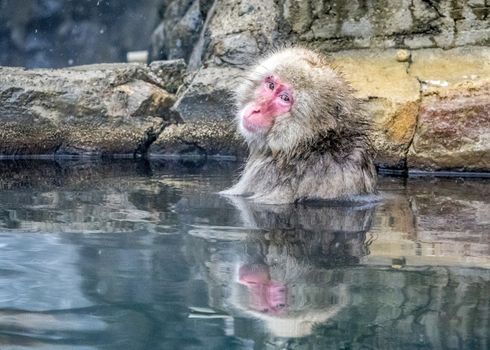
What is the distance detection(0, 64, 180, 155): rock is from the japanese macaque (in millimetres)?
1972

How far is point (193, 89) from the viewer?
6.18m

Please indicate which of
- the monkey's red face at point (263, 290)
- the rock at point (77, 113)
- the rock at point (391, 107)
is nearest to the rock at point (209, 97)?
the rock at point (77, 113)

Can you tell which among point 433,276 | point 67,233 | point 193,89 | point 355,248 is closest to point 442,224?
point 355,248

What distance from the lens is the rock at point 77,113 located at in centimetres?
599

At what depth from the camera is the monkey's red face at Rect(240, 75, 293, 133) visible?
Result: 13.7 feet

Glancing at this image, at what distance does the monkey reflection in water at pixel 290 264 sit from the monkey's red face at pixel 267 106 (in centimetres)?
49

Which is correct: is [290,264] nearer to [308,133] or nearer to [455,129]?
[308,133]

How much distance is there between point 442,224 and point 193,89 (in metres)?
2.92

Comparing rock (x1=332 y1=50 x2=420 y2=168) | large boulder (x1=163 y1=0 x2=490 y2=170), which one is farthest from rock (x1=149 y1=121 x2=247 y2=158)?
rock (x1=332 y1=50 x2=420 y2=168)

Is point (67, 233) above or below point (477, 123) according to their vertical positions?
below

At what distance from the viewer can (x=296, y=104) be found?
414 cm

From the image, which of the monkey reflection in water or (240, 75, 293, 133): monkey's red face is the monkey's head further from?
the monkey reflection in water

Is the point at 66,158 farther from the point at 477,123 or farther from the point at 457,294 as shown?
the point at 457,294

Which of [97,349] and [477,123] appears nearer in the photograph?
[97,349]
